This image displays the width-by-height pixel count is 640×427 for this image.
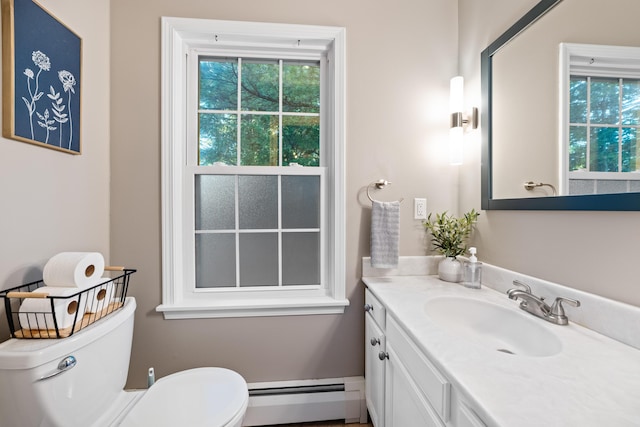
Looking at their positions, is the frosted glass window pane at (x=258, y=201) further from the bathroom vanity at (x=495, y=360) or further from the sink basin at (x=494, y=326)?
the sink basin at (x=494, y=326)

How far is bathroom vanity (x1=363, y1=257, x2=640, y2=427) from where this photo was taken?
55 centimetres

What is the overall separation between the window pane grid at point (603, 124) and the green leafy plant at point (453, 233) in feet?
1.83

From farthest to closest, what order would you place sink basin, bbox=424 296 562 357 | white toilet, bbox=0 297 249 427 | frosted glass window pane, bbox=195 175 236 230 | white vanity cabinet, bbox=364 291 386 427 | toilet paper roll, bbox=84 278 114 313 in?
frosted glass window pane, bbox=195 175 236 230 → white vanity cabinet, bbox=364 291 386 427 → toilet paper roll, bbox=84 278 114 313 → sink basin, bbox=424 296 562 357 → white toilet, bbox=0 297 249 427

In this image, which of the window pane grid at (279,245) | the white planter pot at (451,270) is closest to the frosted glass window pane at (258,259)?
the window pane grid at (279,245)

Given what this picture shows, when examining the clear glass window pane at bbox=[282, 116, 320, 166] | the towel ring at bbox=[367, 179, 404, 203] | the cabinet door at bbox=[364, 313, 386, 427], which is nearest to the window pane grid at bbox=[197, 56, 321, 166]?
the clear glass window pane at bbox=[282, 116, 320, 166]

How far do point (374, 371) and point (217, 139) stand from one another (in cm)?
145

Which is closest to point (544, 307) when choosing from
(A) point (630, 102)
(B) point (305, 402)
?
(A) point (630, 102)

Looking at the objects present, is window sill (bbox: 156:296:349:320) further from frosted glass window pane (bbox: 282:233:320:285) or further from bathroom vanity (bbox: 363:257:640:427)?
bathroom vanity (bbox: 363:257:640:427)

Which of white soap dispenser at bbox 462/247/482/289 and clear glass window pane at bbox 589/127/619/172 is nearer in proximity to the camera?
clear glass window pane at bbox 589/127/619/172

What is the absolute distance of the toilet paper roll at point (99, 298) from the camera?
3.31ft

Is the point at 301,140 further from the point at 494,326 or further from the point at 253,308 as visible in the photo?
the point at 494,326

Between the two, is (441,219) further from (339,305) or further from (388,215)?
(339,305)

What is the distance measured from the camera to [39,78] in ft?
3.38

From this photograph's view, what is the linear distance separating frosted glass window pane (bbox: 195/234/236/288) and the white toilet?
40 centimetres
